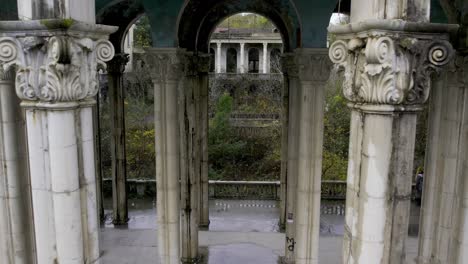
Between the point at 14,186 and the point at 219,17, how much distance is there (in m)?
9.72

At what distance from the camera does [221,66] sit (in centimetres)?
4153

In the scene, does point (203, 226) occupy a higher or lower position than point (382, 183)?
lower

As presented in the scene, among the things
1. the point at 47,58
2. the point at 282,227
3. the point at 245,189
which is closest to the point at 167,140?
the point at 47,58

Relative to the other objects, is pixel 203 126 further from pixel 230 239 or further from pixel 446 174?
pixel 446 174

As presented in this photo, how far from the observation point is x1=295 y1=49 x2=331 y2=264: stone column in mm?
9227

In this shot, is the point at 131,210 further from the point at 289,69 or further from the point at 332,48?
the point at 332,48

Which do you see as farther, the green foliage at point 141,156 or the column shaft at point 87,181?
the green foliage at point 141,156

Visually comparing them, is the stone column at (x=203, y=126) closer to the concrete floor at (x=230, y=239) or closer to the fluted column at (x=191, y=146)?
the fluted column at (x=191, y=146)

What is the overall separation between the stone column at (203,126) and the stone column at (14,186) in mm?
7998

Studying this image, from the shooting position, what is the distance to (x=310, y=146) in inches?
372

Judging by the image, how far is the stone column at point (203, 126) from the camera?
13.8 meters

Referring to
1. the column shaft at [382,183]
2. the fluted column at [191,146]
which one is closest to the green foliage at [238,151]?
the fluted column at [191,146]

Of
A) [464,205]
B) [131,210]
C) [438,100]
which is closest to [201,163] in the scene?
[131,210]

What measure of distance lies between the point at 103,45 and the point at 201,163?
1006 cm
